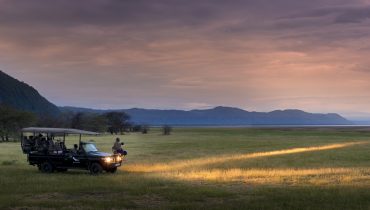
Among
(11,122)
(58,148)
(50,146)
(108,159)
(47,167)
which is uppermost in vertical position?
(11,122)

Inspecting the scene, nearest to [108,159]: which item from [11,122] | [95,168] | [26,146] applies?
[95,168]

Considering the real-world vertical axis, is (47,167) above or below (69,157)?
below

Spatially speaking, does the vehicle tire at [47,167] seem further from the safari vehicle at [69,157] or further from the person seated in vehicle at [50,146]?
the person seated in vehicle at [50,146]

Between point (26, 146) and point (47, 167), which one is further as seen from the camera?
point (26, 146)

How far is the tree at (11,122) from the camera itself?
116 metres

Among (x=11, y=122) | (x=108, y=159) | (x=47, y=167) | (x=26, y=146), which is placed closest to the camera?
(x=108, y=159)

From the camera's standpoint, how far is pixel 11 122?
394ft

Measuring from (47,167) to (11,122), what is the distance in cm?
9475

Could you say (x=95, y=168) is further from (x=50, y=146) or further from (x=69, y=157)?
(x=50, y=146)

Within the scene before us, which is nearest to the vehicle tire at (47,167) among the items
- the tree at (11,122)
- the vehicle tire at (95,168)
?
the vehicle tire at (95,168)

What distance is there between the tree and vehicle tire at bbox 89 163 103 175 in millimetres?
91055

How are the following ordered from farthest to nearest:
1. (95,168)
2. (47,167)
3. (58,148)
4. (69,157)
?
1. (58,148)
2. (47,167)
3. (69,157)
4. (95,168)

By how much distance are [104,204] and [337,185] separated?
436 inches

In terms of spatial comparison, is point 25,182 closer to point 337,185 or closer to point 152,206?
point 152,206
